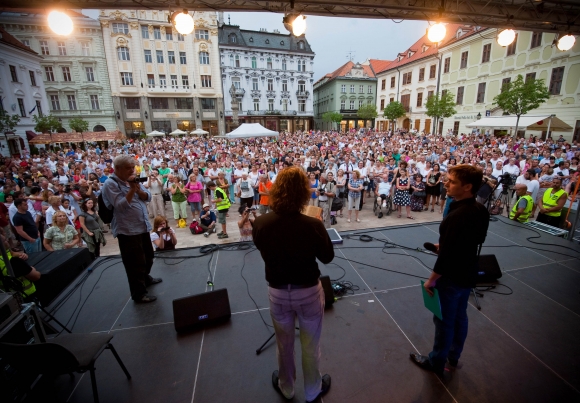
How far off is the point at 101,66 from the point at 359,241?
37532mm

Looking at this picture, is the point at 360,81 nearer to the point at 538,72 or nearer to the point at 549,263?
the point at 538,72

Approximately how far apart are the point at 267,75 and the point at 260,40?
15.0 ft

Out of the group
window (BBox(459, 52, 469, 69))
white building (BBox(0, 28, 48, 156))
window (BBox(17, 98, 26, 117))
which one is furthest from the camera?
window (BBox(459, 52, 469, 69))

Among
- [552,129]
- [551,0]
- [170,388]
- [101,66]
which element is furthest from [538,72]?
[101,66]

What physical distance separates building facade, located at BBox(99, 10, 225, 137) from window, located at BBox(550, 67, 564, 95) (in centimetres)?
3193

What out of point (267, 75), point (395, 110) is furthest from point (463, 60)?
point (267, 75)

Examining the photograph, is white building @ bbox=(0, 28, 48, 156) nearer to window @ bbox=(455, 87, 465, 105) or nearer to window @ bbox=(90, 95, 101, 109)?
window @ bbox=(90, 95, 101, 109)

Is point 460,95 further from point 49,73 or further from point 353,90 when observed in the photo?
point 49,73

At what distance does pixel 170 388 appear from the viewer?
2.18 m

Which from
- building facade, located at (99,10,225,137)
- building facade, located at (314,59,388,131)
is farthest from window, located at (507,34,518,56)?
building facade, located at (99,10,225,137)

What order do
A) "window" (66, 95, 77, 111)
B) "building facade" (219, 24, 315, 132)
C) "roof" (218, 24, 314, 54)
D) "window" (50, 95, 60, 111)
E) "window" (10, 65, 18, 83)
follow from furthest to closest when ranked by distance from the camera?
1. "building facade" (219, 24, 315, 132)
2. "roof" (218, 24, 314, 54)
3. "window" (66, 95, 77, 111)
4. "window" (50, 95, 60, 111)
5. "window" (10, 65, 18, 83)

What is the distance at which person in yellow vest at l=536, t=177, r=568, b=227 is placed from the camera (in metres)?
5.11

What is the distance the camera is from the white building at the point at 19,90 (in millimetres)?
20062

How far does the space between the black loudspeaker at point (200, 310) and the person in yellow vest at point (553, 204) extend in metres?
6.34
